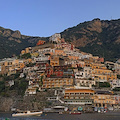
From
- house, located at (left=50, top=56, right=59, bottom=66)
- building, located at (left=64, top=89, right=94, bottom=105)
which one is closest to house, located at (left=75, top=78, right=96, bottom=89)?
building, located at (left=64, top=89, right=94, bottom=105)

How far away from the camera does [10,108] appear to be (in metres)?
124

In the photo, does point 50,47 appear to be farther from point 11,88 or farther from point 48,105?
point 48,105

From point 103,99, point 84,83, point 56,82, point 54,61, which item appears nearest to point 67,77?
point 56,82

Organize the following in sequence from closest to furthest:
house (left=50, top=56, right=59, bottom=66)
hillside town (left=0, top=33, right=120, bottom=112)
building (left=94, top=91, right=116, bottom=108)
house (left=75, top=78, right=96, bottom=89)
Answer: hillside town (left=0, top=33, right=120, bottom=112) < building (left=94, top=91, right=116, bottom=108) < house (left=75, top=78, right=96, bottom=89) < house (left=50, top=56, right=59, bottom=66)

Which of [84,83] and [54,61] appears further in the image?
[54,61]

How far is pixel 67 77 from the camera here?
13375 centimetres

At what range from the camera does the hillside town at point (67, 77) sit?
11962cm

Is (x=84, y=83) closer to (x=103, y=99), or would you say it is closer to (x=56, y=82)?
(x=56, y=82)

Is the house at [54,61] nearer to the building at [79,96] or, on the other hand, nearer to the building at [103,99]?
the building at [79,96]

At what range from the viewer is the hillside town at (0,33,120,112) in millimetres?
119625

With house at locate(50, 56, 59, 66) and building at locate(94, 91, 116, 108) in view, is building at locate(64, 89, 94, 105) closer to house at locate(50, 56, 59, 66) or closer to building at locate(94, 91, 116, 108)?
building at locate(94, 91, 116, 108)

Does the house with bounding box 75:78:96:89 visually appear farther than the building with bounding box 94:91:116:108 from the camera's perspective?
Yes

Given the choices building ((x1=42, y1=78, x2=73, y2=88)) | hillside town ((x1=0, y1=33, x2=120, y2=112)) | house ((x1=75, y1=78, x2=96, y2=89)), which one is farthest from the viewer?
house ((x1=75, y1=78, x2=96, y2=89))

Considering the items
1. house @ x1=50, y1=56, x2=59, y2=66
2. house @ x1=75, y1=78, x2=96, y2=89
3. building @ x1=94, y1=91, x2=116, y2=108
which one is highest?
house @ x1=50, y1=56, x2=59, y2=66
